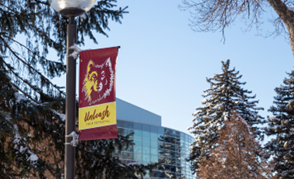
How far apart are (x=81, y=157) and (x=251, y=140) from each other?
2055 centimetres

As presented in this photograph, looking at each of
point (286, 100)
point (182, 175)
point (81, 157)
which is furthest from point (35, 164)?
point (182, 175)

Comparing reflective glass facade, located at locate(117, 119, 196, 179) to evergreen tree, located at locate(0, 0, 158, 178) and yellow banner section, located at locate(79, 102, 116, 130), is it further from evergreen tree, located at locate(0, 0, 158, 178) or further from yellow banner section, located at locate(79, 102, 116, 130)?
yellow banner section, located at locate(79, 102, 116, 130)

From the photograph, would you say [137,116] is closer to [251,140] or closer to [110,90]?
[251,140]

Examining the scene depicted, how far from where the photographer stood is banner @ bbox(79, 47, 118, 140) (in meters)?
4.95

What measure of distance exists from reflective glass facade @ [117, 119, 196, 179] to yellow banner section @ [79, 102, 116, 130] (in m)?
44.4

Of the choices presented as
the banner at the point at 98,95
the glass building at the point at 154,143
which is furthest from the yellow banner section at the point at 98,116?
the glass building at the point at 154,143

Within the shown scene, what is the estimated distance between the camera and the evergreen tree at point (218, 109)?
107ft

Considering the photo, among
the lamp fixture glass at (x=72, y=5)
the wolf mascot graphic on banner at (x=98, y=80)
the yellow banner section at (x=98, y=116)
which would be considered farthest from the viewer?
the lamp fixture glass at (x=72, y=5)

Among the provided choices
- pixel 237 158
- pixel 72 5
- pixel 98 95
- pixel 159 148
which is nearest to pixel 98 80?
pixel 98 95

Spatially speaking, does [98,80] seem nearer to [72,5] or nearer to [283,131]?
[72,5]

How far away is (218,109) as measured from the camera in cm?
3266

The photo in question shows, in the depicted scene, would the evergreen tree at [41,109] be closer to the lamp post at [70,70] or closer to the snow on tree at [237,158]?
the lamp post at [70,70]

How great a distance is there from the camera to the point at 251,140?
93.0 ft

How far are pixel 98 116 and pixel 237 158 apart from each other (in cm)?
2431
